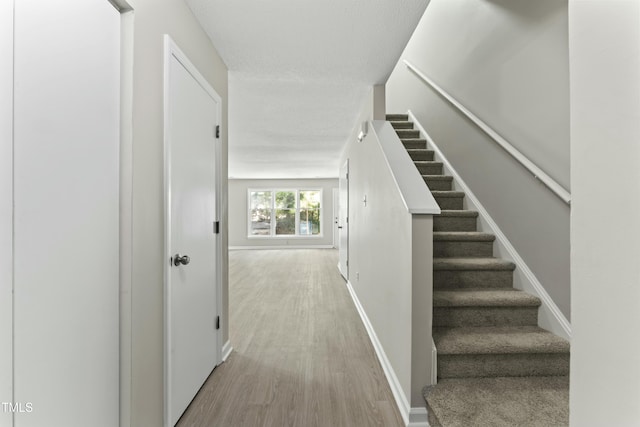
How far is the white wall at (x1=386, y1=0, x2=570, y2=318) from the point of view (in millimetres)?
1906

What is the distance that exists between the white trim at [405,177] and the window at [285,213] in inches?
308

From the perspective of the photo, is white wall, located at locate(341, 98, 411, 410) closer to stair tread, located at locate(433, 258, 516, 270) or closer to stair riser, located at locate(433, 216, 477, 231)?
stair tread, located at locate(433, 258, 516, 270)

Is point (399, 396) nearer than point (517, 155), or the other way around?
point (399, 396)

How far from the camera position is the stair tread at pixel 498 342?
5.56 feet

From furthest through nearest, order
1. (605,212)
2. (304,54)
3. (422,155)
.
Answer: (422,155), (304,54), (605,212)

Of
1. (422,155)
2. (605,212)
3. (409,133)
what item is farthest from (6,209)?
(409,133)

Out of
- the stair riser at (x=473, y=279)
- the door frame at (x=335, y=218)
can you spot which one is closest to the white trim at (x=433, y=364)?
the stair riser at (x=473, y=279)

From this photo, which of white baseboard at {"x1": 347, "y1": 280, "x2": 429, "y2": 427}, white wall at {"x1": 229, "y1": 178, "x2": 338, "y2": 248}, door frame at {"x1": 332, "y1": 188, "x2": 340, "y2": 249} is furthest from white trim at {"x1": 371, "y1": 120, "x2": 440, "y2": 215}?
white wall at {"x1": 229, "y1": 178, "x2": 338, "y2": 248}

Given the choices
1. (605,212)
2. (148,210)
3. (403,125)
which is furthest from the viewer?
(403,125)

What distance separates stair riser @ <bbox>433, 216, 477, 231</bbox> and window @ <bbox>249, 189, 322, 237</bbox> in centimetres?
764

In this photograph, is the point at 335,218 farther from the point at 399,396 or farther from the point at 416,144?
the point at 399,396

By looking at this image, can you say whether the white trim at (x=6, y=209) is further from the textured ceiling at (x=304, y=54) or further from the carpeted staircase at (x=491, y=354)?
the carpeted staircase at (x=491, y=354)

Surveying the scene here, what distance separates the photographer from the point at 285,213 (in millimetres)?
10359

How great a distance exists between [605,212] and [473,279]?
1833mm
